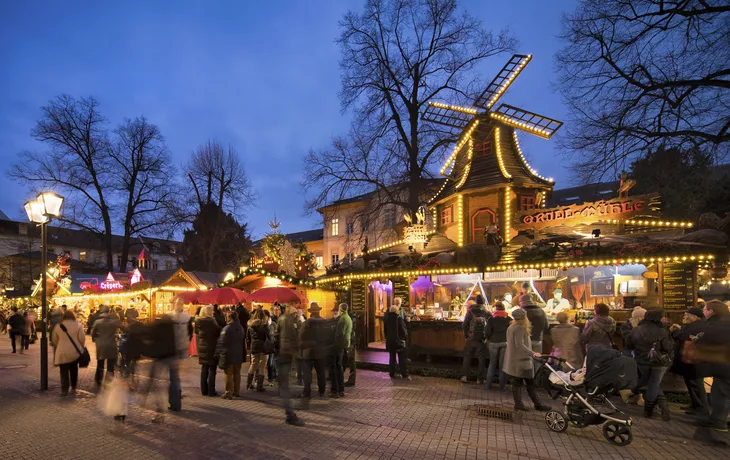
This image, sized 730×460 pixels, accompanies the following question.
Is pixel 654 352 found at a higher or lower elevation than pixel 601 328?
lower

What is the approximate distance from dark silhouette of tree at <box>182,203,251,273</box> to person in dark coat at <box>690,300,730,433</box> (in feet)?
109

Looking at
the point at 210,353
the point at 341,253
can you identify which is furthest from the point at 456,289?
the point at 341,253

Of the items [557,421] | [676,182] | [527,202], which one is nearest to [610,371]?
[557,421]

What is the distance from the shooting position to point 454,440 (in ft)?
21.2

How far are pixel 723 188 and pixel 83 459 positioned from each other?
27.7 meters

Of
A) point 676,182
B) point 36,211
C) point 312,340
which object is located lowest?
point 312,340

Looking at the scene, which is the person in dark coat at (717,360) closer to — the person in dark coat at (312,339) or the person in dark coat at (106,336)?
the person in dark coat at (312,339)

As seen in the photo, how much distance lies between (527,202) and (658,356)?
1315 centimetres

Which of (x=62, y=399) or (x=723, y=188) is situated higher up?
(x=723, y=188)

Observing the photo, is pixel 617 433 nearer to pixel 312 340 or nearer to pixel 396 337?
pixel 312 340

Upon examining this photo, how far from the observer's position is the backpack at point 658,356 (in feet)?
24.5

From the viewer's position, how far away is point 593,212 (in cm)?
1672

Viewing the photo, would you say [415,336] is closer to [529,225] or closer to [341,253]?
[529,225]

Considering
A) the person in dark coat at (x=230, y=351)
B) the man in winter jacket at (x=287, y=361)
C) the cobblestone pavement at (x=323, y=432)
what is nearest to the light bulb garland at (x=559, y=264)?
the cobblestone pavement at (x=323, y=432)
